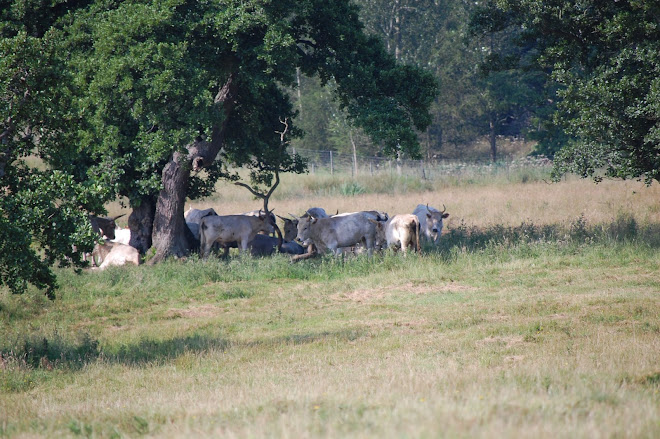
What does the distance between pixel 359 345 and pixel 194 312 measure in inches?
182

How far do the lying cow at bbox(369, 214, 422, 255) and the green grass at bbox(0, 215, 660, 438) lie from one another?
719mm

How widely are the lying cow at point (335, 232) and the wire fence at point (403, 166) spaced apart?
1213cm

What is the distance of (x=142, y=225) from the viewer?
20.6 meters

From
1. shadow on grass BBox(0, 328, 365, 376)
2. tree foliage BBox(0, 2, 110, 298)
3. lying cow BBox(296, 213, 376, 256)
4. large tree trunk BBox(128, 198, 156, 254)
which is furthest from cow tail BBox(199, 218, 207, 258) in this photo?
tree foliage BBox(0, 2, 110, 298)

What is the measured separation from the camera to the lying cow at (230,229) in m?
20.1

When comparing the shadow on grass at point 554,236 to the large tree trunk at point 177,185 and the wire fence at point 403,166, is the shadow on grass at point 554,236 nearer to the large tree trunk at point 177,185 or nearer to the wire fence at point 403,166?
the large tree trunk at point 177,185

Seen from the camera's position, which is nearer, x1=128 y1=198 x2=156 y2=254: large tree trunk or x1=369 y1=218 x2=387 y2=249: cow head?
x1=369 y1=218 x2=387 y2=249: cow head

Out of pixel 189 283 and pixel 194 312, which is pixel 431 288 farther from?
pixel 189 283

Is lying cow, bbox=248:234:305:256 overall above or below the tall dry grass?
below

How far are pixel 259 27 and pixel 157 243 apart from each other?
6.52 metres

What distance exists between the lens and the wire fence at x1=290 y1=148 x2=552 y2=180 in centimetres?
3759

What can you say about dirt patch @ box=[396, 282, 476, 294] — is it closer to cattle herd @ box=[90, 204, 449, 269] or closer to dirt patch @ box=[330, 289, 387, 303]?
dirt patch @ box=[330, 289, 387, 303]

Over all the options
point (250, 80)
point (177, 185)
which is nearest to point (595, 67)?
point (250, 80)

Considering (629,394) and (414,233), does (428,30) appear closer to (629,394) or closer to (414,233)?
(414,233)
